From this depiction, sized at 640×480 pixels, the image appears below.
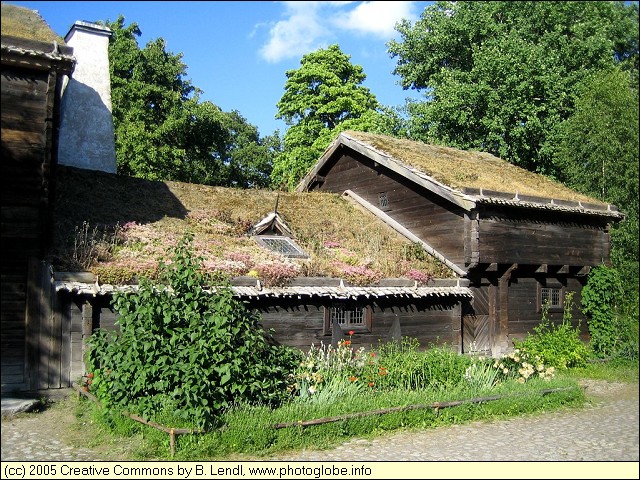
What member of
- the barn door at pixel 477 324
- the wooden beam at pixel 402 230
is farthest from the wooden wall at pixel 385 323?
the wooden beam at pixel 402 230

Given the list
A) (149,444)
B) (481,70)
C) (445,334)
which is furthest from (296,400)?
(481,70)

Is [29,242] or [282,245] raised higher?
[282,245]

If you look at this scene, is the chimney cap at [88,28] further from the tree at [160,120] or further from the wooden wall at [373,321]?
the wooden wall at [373,321]

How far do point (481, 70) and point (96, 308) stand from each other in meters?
22.1

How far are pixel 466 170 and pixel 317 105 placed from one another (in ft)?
54.8

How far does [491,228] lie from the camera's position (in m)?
18.7

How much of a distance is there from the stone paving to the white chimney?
10055 millimetres

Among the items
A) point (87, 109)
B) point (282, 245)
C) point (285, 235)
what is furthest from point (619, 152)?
point (87, 109)

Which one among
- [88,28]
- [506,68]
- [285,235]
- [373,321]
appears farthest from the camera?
[506,68]

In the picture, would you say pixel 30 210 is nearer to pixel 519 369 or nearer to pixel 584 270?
pixel 519 369

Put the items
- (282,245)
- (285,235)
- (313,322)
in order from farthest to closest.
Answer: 1. (285,235)
2. (282,245)
3. (313,322)

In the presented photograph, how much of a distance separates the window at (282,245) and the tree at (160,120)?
47.5ft

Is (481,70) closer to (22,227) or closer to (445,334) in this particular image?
(445,334)

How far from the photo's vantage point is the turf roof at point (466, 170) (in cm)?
1972
